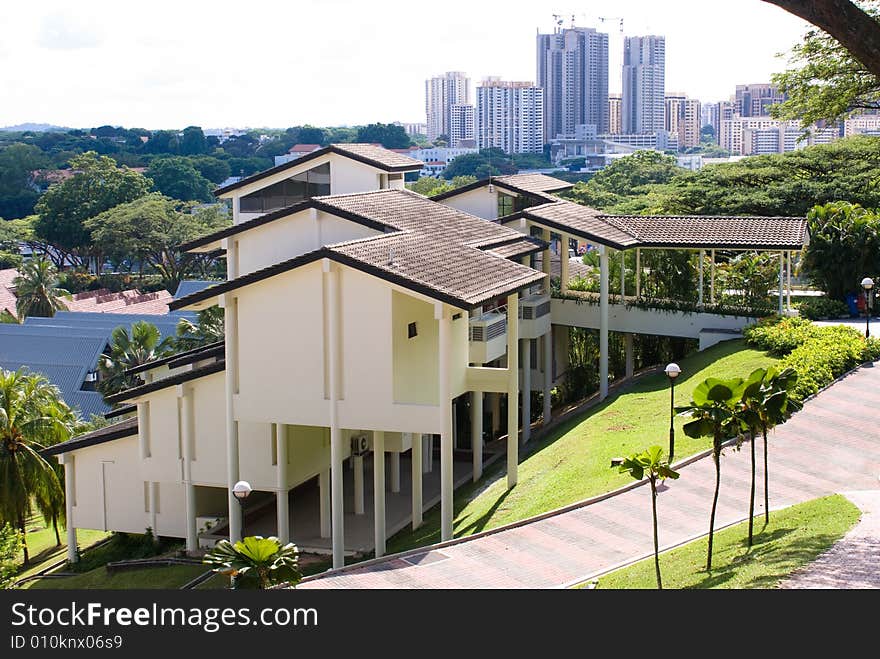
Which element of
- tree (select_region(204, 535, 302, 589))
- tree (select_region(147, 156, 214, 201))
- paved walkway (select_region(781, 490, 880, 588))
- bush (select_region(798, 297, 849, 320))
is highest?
tree (select_region(147, 156, 214, 201))

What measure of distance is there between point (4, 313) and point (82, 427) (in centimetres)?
3169

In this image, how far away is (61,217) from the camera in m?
94.4

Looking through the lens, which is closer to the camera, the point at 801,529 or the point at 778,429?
the point at 801,529

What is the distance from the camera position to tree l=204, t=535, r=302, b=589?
13109 mm

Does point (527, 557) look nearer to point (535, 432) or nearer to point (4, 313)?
point (535, 432)

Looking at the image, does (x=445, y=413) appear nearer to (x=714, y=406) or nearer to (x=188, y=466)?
(x=714, y=406)

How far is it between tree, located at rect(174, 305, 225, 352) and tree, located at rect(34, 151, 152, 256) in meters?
58.8

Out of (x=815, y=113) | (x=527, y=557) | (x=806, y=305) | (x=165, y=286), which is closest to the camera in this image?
(x=527, y=557)

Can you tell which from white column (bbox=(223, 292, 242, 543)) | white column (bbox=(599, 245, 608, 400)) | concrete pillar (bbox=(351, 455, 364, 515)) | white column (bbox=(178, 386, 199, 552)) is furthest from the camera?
white column (bbox=(599, 245, 608, 400))

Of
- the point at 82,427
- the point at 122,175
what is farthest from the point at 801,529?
the point at 122,175

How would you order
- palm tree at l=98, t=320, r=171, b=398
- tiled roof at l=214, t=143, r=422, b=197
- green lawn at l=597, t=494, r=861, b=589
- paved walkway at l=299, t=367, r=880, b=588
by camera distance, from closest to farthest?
green lawn at l=597, t=494, r=861, b=589 → paved walkway at l=299, t=367, r=880, b=588 → tiled roof at l=214, t=143, r=422, b=197 → palm tree at l=98, t=320, r=171, b=398

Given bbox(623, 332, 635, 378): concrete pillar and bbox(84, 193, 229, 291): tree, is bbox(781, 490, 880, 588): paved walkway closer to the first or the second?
bbox(623, 332, 635, 378): concrete pillar

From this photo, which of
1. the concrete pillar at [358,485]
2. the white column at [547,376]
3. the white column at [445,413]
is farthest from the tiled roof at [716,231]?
the white column at [445,413]

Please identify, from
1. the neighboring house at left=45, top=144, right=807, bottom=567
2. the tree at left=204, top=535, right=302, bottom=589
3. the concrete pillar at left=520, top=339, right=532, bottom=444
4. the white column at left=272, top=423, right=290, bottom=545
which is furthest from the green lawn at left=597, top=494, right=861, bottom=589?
the concrete pillar at left=520, top=339, right=532, bottom=444
